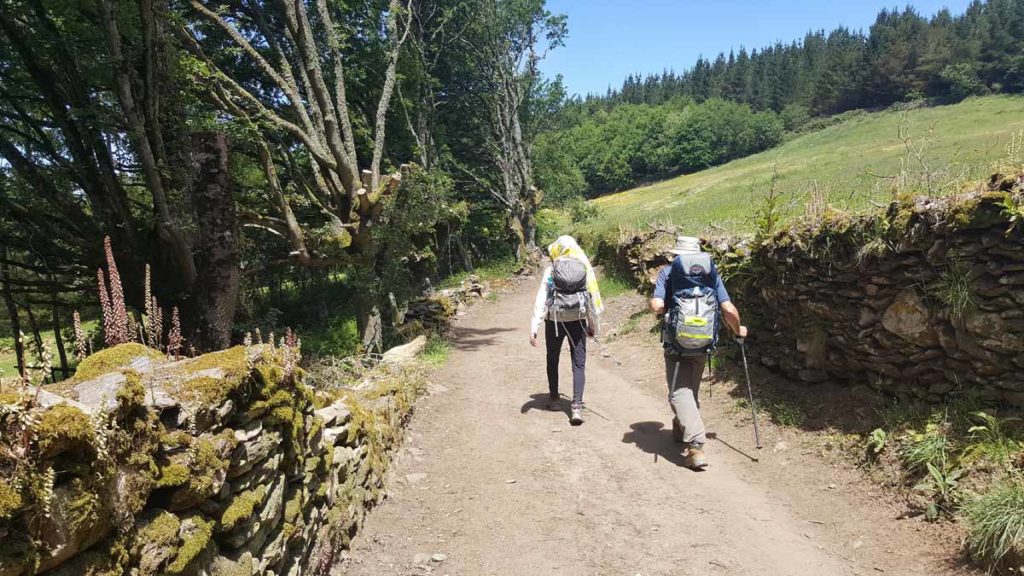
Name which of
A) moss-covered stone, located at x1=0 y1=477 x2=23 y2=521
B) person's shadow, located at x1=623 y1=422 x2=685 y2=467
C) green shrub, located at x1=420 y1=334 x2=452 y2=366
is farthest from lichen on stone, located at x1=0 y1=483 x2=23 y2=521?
green shrub, located at x1=420 y1=334 x2=452 y2=366

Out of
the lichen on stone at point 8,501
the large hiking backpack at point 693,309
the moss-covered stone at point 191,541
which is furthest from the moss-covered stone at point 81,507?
the large hiking backpack at point 693,309

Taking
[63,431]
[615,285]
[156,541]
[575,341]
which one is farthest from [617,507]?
[615,285]

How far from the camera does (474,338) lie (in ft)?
43.1

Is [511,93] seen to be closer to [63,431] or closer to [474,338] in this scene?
[474,338]

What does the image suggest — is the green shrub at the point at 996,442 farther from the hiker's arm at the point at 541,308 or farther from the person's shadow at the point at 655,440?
the hiker's arm at the point at 541,308

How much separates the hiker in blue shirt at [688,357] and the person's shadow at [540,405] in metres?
2.03

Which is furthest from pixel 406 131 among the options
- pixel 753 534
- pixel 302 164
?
pixel 753 534

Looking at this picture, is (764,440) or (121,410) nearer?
(121,410)

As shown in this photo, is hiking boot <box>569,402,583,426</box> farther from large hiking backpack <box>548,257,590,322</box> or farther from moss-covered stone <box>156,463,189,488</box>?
moss-covered stone <box>156,463,189,488</box>

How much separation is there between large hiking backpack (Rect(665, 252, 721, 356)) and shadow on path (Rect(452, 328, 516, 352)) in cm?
661

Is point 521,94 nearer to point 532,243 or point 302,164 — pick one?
point 532,243

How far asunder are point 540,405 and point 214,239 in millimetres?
5035

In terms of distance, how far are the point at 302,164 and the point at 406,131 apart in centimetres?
579

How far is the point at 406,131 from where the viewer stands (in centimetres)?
1920
